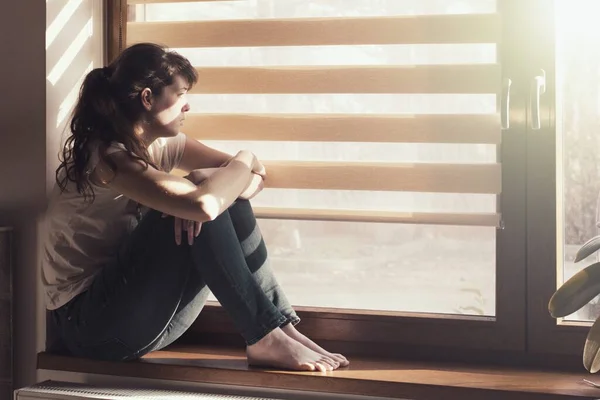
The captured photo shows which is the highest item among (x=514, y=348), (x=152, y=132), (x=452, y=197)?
(x=152, y=132)

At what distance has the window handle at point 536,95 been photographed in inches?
83.7

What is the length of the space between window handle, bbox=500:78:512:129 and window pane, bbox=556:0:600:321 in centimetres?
13

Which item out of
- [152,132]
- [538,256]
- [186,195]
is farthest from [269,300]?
[538,256]

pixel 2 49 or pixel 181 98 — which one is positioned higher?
pixel 2 49

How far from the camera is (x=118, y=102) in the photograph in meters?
2.18

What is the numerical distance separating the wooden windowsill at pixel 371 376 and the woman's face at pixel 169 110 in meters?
0.61

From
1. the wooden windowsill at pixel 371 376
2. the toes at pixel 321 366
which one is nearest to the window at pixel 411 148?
the wooden windowsill at pixel 371 376

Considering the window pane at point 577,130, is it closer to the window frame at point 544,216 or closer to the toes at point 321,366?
the window frame at point 544,216

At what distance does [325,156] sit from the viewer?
7.82 ft

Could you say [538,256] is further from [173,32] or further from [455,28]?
[173,32]

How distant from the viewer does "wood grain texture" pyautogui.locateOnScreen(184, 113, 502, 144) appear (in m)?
2.23

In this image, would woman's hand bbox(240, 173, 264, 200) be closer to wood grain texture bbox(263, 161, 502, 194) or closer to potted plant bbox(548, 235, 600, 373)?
wood grain texture bbox(263, 161, 502, 194)

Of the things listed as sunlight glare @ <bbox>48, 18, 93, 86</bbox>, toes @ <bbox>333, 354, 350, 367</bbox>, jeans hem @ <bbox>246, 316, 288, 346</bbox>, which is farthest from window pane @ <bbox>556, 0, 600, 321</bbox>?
sunlight glare @ <bbox>48, 18, 93, 86</bbox>

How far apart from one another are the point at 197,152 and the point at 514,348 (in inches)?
39.3
